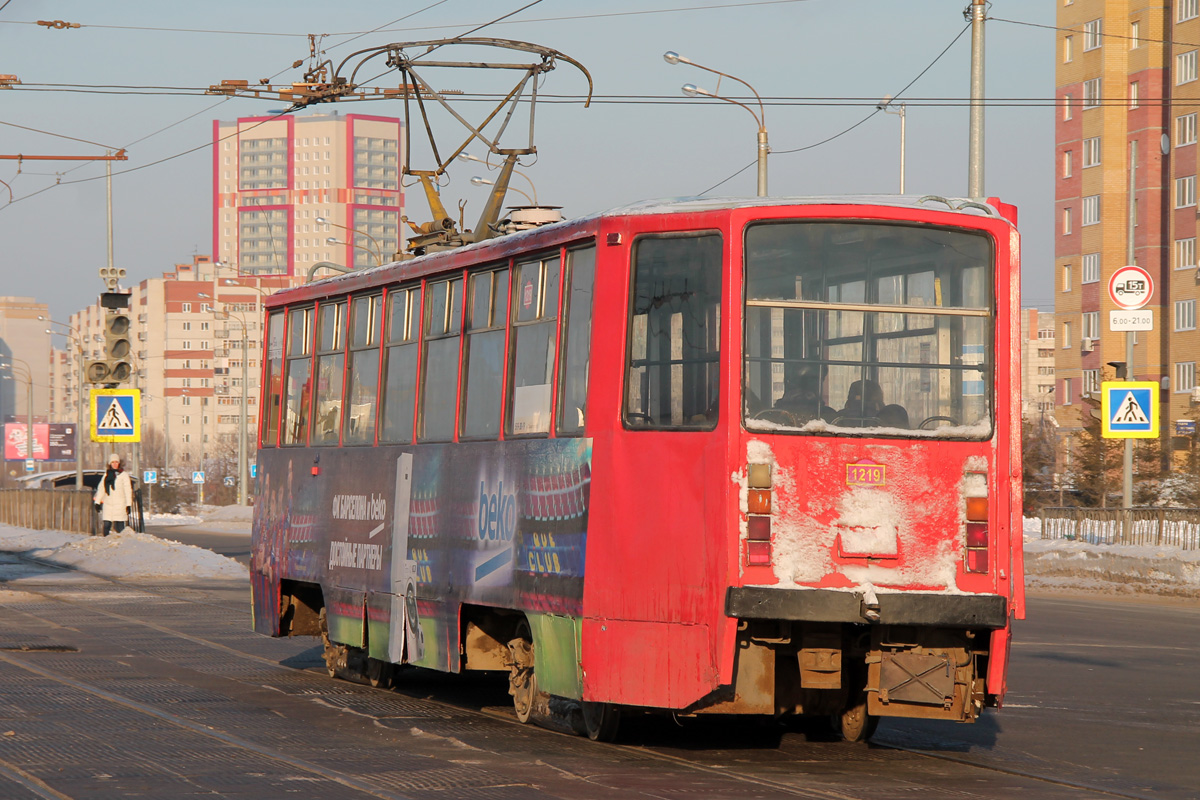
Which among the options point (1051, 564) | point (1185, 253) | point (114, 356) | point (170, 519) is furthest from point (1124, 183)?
point (114, 356)

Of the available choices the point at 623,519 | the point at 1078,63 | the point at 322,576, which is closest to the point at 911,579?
the point at 623,519

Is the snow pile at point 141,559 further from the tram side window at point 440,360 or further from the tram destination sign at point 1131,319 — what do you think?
the tram side window at point 440,360

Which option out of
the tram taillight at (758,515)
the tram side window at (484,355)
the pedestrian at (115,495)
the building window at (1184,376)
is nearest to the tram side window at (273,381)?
the tram side window at (484,355)

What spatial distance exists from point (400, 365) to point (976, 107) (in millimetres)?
10201

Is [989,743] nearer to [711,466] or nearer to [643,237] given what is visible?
[711,466]

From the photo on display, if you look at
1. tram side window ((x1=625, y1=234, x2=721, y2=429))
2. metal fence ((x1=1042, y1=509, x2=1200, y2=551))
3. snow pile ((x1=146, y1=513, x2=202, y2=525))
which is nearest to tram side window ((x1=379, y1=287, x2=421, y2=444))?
tram side window ((x1=625, y1=234, x2=721, y2=429))

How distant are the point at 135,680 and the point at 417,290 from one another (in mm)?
3746

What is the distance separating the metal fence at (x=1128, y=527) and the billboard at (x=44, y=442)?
6882 centimetres

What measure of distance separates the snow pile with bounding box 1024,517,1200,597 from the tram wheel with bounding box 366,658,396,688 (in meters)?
16.9

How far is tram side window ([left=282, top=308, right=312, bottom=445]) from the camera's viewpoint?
47.6 ft

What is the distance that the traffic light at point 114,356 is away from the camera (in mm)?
24297

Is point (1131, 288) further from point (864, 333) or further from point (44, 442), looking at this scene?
point (44, 442)

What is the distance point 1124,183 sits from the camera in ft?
251

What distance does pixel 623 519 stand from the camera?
31.0 ft
